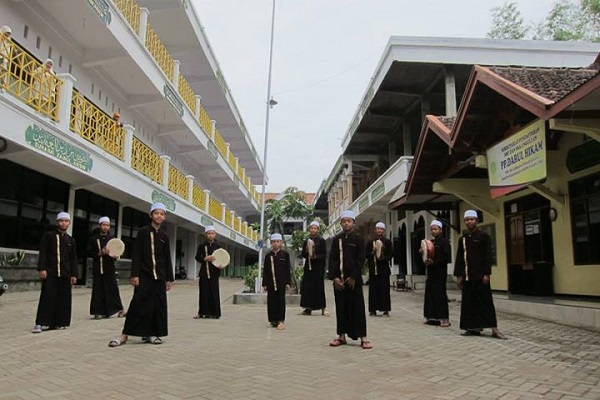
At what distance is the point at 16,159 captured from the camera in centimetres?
1173

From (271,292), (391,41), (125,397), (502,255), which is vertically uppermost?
(391,41)

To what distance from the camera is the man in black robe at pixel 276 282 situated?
30.1 ft

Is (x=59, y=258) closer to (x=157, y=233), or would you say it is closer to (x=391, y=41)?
(x=157, y=233)

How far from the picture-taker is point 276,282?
942cm

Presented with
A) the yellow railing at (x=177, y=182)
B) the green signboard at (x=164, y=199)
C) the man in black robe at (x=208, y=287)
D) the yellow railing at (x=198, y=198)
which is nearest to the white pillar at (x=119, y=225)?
the green signboard at (x=164, y=199)

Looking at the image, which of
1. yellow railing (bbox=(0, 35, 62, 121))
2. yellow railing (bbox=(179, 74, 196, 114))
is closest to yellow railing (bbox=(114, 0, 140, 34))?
yellow railing (bbox=(0, 35, 62, 121))

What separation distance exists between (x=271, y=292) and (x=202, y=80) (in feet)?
64.3

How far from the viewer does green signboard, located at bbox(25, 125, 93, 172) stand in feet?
33.6

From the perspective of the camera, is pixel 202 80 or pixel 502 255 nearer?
A: pixel 502 255

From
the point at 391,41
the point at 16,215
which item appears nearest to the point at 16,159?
the point at 16,215

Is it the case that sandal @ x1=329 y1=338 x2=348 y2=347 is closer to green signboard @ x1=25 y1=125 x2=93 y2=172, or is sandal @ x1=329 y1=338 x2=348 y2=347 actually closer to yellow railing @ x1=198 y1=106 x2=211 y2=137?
green signboard @ x1=25 y1=125 x2=93 y2=172

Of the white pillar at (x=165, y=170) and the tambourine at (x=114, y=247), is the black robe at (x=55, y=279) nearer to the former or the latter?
the tambourine at (x=114, y=247)

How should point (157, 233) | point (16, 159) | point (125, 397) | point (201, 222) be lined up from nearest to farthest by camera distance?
point (125, 397) → point (157, 233) → point (16, 159) → point (201, 222)

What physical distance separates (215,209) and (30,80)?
58.9 feet
